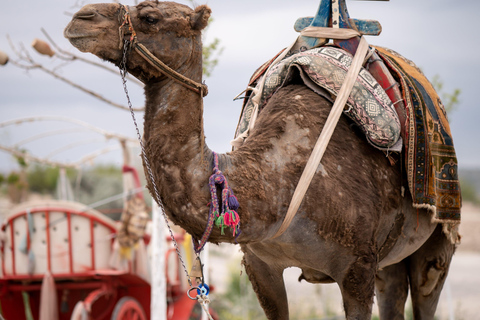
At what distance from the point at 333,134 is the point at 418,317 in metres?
2.03

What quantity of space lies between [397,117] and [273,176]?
3.61ft

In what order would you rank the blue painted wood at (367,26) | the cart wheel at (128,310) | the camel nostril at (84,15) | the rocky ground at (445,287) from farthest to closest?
1. the rocky ground at (445,287)
2. the cart wheel at (128,310)
3. the blue painted wood at (367,26)
4. the camel nostril at (84,15)

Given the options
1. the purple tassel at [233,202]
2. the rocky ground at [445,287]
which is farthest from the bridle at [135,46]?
the rocky ground at [445,287]

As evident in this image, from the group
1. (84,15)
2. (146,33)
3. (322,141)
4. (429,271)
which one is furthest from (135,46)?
(429,271)

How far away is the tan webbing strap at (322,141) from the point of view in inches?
137

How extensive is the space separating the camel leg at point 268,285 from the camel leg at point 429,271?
4.26 feet

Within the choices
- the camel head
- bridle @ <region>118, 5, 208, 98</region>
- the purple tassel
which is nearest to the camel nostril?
the camel head

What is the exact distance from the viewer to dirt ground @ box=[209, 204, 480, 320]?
13.7 m

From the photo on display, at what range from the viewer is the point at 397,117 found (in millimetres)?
4160

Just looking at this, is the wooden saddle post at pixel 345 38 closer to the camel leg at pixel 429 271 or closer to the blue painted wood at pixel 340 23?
the blue painted wood at pixel 340 23

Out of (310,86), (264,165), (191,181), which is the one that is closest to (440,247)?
(310,86)

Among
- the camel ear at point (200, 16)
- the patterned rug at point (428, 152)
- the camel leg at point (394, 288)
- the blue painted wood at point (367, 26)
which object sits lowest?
the camel leg at point (394, 288)

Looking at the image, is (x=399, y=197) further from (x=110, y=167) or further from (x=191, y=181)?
(x=110, y=167)

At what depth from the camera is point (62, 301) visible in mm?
9164
